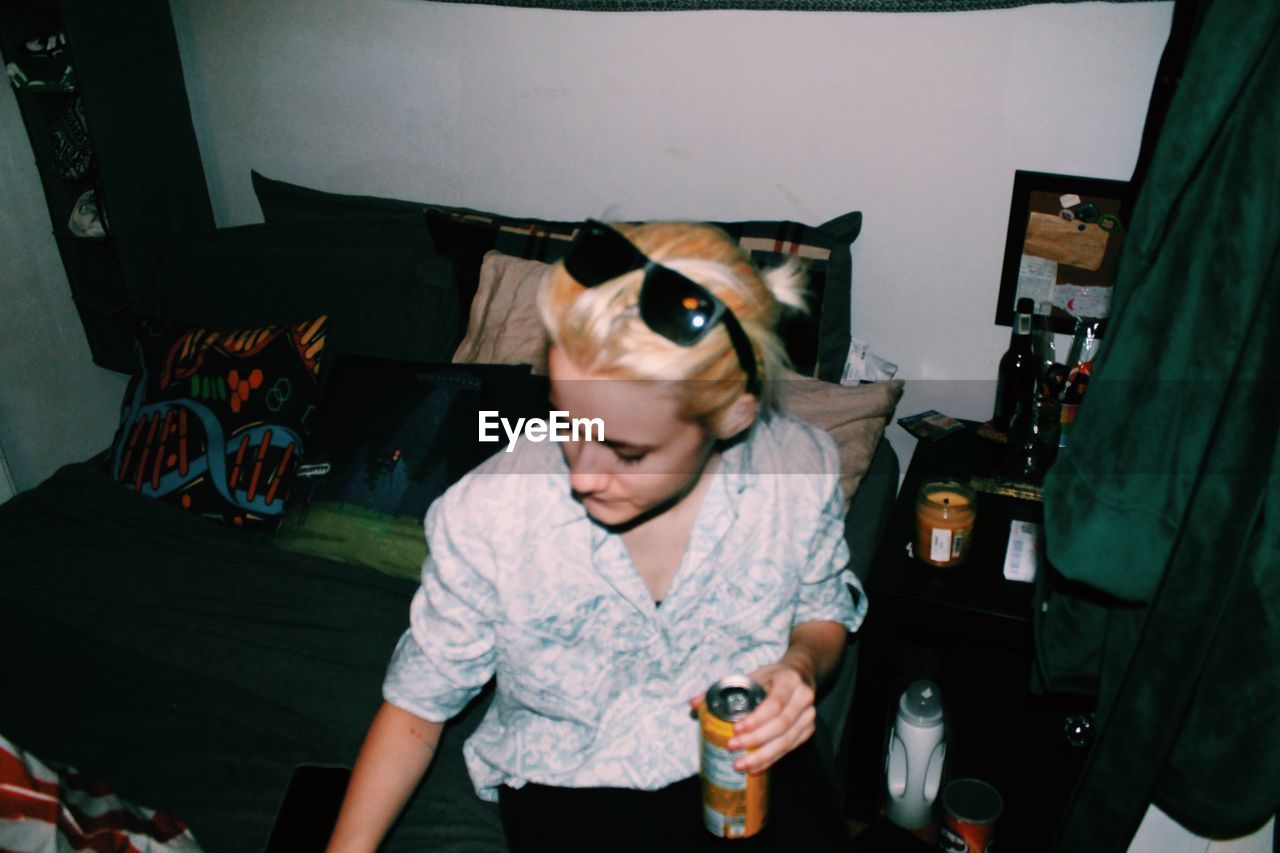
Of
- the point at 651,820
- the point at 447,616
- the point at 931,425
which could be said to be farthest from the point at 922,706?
the point at 447,616

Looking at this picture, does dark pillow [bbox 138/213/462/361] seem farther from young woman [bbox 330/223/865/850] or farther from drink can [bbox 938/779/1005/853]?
drink can [bbox 938/779/1005/853]

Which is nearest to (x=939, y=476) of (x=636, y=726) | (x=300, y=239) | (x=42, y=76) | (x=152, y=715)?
(x=636, y=726)

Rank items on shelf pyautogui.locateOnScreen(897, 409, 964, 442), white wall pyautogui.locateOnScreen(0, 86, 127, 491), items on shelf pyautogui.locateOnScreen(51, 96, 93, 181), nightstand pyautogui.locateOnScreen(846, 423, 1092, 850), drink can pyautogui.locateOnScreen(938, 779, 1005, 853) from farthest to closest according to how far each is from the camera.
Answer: white wall pyautogui.locateOnScreen(0, 86, 127, 491) → items on shelf pyautogui.locateOnScreen(51, 96, 93, 181) → items on shelf pyautogui.locateOnScreen(897, 409, 964, 442) → drink can pyautogui.locateOnScreen(938, 779, 1005, 853) → nightstand pyautogui.locateOnScreen(846, 423, 1092, 850)

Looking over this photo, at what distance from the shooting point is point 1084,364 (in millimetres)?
1678

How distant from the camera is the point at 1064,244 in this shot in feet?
5.55

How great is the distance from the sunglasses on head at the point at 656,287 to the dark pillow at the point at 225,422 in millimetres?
1097

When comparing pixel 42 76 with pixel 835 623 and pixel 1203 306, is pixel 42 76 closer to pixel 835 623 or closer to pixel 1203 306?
pixel 835 623

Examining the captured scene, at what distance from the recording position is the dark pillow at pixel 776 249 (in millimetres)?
1760

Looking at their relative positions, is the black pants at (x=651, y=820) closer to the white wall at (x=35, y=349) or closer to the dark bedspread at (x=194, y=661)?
the dark bedspread at (x=194, y=661)

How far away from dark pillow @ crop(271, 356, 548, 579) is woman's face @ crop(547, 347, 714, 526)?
2.21 feet

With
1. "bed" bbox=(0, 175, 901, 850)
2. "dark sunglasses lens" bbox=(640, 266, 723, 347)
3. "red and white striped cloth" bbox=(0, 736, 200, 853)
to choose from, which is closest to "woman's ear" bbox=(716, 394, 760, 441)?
"dark sunglasses lens" bbox=(640, 266, 723, 347)

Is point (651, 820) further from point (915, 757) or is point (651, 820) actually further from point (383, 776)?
point (915, 757)

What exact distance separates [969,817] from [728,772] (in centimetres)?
88

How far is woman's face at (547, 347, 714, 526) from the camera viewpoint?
2.83 ft
